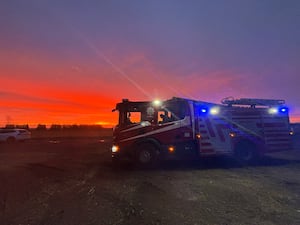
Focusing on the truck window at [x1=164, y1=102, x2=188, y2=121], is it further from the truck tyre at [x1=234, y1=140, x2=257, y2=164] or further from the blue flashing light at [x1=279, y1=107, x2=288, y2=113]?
the blue flashing light at [x1=279, y1=107, x2=288, y2=113]

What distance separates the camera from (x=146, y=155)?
424 inches

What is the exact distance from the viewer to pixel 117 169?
1044 centimetres

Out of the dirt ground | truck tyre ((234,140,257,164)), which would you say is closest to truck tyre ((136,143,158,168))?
the dirt ground

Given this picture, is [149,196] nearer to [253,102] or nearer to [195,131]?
[195,131]

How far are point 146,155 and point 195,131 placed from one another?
2.56 metres

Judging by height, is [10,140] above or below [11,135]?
below

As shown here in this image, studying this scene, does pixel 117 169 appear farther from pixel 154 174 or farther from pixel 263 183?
pixel 263 183

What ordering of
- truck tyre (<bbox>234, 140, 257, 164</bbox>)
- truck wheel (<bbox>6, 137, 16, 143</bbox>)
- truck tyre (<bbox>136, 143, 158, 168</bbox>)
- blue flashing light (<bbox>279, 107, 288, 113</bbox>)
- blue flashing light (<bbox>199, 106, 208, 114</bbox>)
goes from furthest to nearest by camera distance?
truck wheel (<bbox>6, 137, 16, 143</bbox>), blue flashing light (<bbox>279, 107, 288, 113</bbox>), truck tyre (<bbox>234, 140, 257, 164</bbox>), blue flashing light (<bbox>199, 106, 208, 114</bbox>), truck tyre (<bbox>136, 143, 158, 168</bbox>)

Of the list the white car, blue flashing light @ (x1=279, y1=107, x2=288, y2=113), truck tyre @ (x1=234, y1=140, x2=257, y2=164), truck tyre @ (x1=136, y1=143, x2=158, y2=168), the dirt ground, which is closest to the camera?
the dirt ground

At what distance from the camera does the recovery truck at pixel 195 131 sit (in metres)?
10.8

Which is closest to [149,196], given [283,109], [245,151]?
[245,151]

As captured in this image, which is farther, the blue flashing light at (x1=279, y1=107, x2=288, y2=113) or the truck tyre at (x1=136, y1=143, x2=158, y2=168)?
the blue flashing light at (x1=279, y1=107, x2=288, y2=113)

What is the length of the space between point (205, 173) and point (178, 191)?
3.00m

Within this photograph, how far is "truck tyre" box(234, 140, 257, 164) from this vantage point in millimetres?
12125
